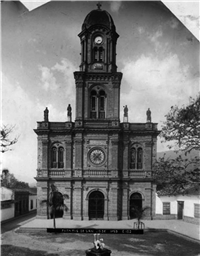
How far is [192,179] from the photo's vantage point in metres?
12.0

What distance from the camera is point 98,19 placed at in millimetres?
13484

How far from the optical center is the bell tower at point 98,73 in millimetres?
13484

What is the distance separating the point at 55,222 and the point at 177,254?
618 cm

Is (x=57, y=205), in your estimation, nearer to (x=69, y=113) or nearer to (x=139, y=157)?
(x=69, y=113)

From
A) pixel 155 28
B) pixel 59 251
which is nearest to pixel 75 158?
Result: pixel 59 251

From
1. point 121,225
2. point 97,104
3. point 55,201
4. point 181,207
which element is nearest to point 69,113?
point 97,104

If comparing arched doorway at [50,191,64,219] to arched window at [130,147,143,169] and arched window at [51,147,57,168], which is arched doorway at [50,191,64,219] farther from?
arched window at [130,147,143,169]

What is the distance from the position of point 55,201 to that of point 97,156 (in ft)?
12.1

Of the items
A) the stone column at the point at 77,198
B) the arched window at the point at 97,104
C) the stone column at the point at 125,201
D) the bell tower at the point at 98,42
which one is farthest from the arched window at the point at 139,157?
the bell tower at the point at 98,42

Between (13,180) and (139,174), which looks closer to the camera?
(13,180)

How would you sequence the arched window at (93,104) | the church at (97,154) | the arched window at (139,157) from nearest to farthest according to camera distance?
the church at (97,154) < the arched window at (93,104) < the arched window at (139,157)

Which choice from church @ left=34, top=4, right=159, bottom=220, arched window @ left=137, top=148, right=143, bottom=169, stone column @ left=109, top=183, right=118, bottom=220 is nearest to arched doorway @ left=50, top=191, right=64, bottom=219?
church @ left=34, top=4, right=159, bottom=220

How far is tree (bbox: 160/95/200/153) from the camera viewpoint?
1172 centimetres

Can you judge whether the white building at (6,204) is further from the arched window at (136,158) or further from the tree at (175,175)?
the tree at (175,175)
